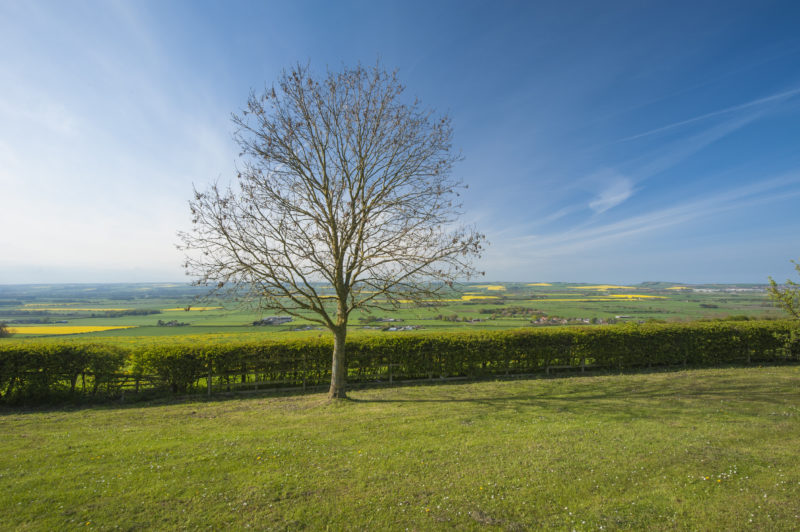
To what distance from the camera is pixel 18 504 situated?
453 centimetres

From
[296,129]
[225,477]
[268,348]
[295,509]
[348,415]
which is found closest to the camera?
[295,509]

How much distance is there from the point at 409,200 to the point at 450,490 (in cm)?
917

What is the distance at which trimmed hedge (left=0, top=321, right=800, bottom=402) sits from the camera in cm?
1176

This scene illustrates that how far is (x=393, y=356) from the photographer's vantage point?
48.6 feet

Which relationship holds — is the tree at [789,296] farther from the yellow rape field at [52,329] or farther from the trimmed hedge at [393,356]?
the yellow rape field at [52,329]

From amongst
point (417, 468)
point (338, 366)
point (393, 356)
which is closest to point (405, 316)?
point (393, 356)

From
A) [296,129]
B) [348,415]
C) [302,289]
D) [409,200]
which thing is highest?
[296,129]

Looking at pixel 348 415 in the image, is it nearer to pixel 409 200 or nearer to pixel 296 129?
pixel 409 200

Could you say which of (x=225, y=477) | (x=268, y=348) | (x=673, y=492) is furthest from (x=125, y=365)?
(x=673, y=492)

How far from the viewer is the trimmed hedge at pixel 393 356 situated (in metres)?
11.8

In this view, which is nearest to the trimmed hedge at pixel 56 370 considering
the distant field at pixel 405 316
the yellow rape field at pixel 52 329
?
the distant field at pixel 405 316

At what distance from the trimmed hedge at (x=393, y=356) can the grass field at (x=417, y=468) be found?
227 centimetres

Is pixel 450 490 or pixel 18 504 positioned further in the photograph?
pixel 450 490

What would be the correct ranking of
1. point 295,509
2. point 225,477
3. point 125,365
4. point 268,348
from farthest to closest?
point 268,348 < point 125,365 < point 225,477 < point 295,509
